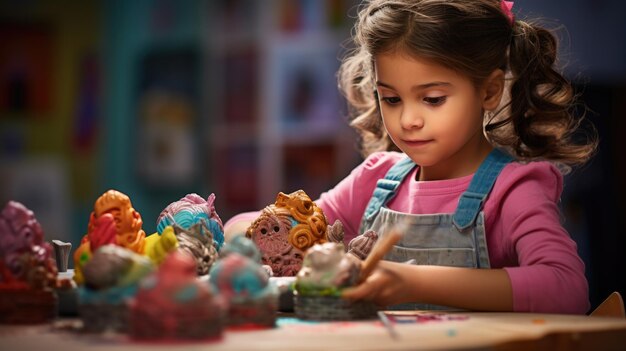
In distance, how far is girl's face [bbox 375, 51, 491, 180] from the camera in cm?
172

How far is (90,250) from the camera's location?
144 centimetres

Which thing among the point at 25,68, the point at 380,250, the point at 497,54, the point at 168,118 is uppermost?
the point at 497,54

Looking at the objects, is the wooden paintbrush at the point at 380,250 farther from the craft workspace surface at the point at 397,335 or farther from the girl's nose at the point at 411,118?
the girl's nose at the point at 411,118

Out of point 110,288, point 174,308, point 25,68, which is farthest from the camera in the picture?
point 25,68

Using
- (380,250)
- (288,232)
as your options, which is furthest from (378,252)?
(288,232)

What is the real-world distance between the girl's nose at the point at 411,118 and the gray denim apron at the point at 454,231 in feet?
0.56

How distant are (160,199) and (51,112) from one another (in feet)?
1.99

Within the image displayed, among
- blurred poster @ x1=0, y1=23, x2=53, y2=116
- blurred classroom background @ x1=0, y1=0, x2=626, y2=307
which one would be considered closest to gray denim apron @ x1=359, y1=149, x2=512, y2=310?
blurred classroom background @ x1=0, y1=0, x2=626, y2=307

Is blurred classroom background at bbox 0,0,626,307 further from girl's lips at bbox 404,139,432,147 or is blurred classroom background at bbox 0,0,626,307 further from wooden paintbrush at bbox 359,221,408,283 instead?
wooden paintbrush at bbox 359,221,408,283

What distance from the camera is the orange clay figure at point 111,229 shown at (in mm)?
1433

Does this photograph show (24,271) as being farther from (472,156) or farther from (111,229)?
(472,156)

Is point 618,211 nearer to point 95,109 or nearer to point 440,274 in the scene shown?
point 95,109

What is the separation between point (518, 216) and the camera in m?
1.68

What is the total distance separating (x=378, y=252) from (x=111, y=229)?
1.26 ft
